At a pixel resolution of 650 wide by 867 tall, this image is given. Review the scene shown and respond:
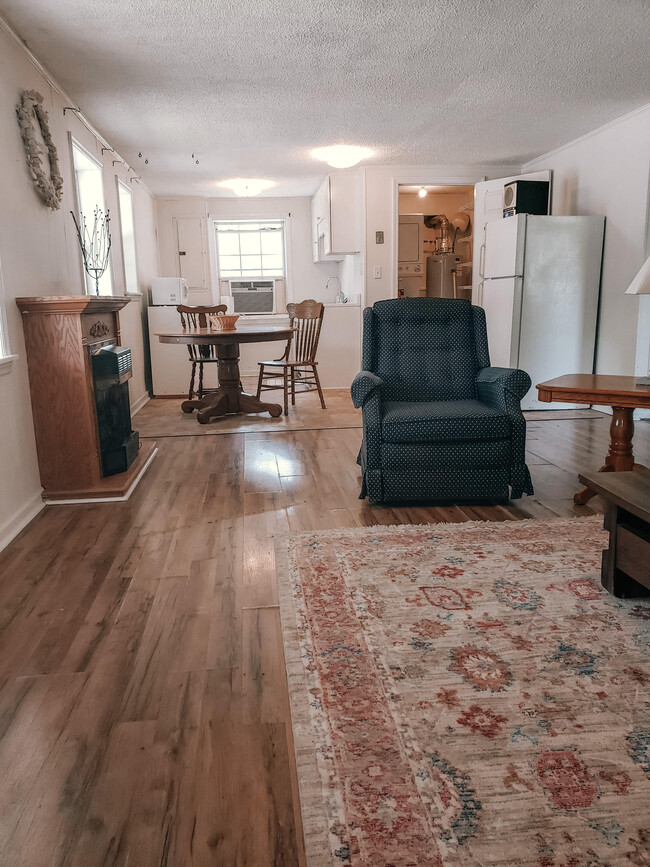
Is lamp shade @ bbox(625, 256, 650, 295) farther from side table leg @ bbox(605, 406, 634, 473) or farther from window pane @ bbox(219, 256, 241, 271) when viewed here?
window pane @ bbox(219, 256, 241, 271)

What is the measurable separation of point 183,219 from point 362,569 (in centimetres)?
719

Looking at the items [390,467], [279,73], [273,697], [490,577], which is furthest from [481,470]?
[279,73]

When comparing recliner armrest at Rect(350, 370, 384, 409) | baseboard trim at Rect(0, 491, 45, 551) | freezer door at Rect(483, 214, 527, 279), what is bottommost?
baseboard trim at Rect(0, 491, 45, 551)

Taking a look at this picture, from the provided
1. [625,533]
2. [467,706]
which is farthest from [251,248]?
[467,706]

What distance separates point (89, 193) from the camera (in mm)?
4992

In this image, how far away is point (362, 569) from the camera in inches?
90.7

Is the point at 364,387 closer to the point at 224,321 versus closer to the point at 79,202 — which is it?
the point at 224,321

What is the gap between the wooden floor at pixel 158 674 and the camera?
46.8 inches

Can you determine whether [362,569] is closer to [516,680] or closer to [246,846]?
[516,680]

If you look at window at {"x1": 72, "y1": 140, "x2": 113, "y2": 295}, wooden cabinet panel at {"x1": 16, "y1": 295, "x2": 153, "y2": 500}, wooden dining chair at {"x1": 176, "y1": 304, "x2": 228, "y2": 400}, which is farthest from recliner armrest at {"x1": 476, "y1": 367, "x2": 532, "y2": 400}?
wooden dining chair at {"x1": 176, "y1": 304, "x2": 228, "y2": 400}

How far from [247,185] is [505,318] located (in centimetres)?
351

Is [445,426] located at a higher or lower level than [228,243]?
lower

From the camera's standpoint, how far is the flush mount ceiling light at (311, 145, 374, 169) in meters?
5.73

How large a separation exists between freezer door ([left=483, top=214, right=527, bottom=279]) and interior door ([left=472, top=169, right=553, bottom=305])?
18.2 inches
